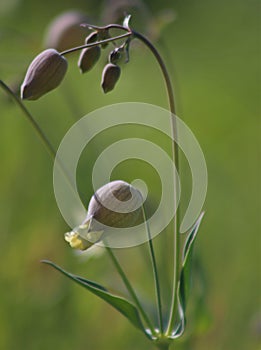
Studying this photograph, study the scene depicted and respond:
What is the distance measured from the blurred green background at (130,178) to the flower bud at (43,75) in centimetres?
37

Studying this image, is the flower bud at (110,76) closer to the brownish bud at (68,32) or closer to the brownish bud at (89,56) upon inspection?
the brownish bud at (89,56)

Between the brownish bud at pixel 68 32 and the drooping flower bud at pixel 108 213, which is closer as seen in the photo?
the drooping flower bud at pixel 108 213

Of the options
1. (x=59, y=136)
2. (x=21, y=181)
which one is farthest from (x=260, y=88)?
(x=21, y=181)

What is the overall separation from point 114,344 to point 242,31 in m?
3.41

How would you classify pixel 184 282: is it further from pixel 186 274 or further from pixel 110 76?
pixel 110 76

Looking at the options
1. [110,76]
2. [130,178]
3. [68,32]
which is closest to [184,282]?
[110,76]

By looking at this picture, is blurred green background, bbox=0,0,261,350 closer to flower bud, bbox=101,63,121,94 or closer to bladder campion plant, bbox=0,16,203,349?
bladder campion plant, bbox=0,16,203,349

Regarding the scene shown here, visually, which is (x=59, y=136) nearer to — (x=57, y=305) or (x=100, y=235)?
(x=57, y=305)

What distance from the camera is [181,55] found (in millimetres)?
4676

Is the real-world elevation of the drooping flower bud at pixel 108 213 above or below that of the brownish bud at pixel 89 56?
below

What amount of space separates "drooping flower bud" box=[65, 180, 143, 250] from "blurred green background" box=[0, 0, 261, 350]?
387mm

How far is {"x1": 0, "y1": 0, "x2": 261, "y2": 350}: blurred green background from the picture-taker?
181cm

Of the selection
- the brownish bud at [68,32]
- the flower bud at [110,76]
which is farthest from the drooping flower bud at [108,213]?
the brownish bud at [68,32]

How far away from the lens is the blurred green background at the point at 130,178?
1806 millimetres
